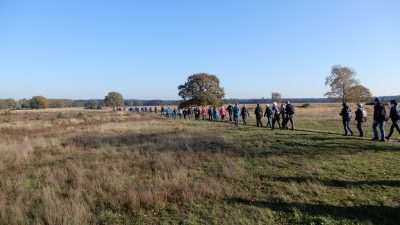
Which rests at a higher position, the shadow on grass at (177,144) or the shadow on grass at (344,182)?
the shadow on grass at (177,144)

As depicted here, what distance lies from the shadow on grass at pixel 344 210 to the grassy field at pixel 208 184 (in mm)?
20

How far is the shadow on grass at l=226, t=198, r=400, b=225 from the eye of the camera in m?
6.90

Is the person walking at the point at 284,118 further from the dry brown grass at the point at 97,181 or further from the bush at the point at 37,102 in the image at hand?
the bush at the point at 37,102

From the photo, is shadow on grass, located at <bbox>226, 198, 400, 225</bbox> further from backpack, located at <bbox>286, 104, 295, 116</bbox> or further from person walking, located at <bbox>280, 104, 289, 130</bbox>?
person walking, located at <bbox>280, 104, 289, 130</bbox>

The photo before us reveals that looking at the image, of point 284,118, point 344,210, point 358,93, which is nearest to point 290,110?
point 284,118

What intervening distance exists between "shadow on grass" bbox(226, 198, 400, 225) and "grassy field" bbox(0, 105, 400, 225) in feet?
0.07

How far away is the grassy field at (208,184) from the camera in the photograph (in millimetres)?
7191

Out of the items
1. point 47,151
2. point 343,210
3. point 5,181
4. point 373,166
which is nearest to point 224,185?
point 343,210

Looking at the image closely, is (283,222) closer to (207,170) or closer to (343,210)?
(343,210)

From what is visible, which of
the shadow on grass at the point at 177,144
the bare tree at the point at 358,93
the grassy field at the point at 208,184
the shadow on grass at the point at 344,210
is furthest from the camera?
the bare tree at the point at 358,93

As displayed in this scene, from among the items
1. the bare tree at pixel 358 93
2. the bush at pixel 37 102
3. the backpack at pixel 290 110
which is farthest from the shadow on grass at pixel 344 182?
the bush at pixel 37 102

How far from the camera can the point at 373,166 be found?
1087 cm

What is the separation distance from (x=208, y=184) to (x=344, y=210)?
3.52 metres

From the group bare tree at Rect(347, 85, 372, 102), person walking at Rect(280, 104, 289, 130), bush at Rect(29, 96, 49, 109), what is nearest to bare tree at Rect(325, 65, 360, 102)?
bare tree at Rect(347, 85, 372, 102)
